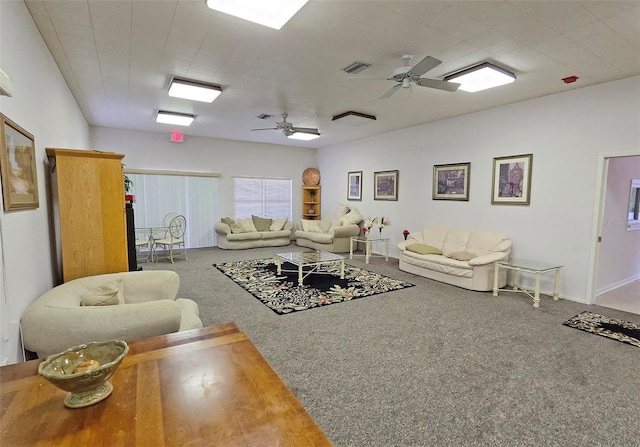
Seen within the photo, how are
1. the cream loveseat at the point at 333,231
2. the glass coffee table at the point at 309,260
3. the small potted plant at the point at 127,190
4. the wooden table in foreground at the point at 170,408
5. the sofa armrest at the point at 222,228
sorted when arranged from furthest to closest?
the sofa armrest at the point at 222,228
the cream loveseat at the point at 333,231
the glass coffee table at the point at 309,260
the small potted plant at the point at 127,190
the wooden table in foreground at the point at 170,408

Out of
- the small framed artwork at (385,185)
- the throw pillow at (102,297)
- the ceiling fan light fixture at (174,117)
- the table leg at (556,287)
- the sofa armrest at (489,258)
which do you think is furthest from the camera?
the small framed artwork at (385,185)

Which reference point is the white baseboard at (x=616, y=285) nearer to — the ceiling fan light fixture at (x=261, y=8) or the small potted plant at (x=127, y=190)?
the ceiling fan light fixture at (x=261, y=8)

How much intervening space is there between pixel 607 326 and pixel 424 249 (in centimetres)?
253

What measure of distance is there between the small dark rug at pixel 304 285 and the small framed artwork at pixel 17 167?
251 cm

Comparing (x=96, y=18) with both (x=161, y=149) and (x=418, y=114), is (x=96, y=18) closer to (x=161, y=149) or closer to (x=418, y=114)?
(x=418, y=114)

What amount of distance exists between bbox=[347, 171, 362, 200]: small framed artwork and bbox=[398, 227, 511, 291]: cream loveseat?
7.52 ft

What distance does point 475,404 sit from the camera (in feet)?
7.00

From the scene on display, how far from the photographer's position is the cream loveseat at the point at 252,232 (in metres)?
7.81

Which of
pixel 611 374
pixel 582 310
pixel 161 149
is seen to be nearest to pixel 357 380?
pixel 611 374

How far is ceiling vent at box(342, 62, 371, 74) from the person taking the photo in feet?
11.2

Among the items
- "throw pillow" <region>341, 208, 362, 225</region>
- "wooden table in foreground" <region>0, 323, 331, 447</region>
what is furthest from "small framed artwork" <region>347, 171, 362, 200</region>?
"wooden table in foreground" <region>0, 323, 331, 447</region>

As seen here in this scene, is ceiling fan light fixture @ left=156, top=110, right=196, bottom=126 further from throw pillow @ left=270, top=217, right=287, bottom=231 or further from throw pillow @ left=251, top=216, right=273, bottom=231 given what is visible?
throw pillow @ left=270, top=217, right=287, bottom=231

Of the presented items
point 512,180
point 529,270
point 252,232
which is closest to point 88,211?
point 529,270

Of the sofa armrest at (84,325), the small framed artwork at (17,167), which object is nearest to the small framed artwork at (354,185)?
the small framed artwork at (17,167)
